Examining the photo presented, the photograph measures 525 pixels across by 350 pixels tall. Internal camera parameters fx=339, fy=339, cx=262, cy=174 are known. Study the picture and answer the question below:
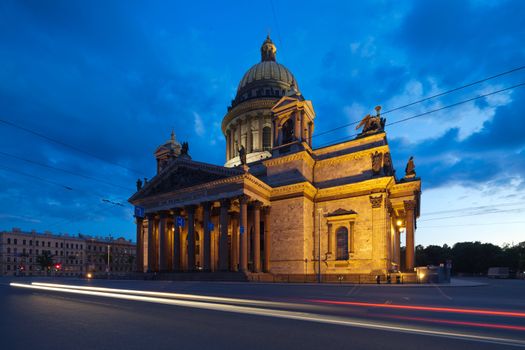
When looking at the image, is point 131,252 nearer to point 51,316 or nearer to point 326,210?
point 326,210

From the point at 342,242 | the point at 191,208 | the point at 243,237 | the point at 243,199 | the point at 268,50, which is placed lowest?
the point at 342,242

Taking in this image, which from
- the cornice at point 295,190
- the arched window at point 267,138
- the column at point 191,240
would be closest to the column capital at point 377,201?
the cornice at point 295,190

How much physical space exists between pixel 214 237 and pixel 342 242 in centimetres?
1756

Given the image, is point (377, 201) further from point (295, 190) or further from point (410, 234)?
point (295, 190)

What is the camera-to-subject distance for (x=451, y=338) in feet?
22.7

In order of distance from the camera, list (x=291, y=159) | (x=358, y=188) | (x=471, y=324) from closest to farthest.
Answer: (x=471, y=324) < (x=358, y=188) < (x=291, y=159)

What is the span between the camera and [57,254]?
372 ft

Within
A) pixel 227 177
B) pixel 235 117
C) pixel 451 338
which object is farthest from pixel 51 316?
pixel 235 117

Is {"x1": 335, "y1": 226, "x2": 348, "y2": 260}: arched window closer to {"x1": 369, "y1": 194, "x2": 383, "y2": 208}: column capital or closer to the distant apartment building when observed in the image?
{"x1": 369, "y1": 194, "x2": 383, "y2": 208}: column capital

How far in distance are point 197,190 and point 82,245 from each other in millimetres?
101884

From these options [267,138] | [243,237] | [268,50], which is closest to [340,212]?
[243,237]

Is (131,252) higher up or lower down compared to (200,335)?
lower down

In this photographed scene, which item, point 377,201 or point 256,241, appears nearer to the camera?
point 377,201

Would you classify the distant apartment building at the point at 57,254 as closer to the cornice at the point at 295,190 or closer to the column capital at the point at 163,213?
the column capital at the point at 163,213
